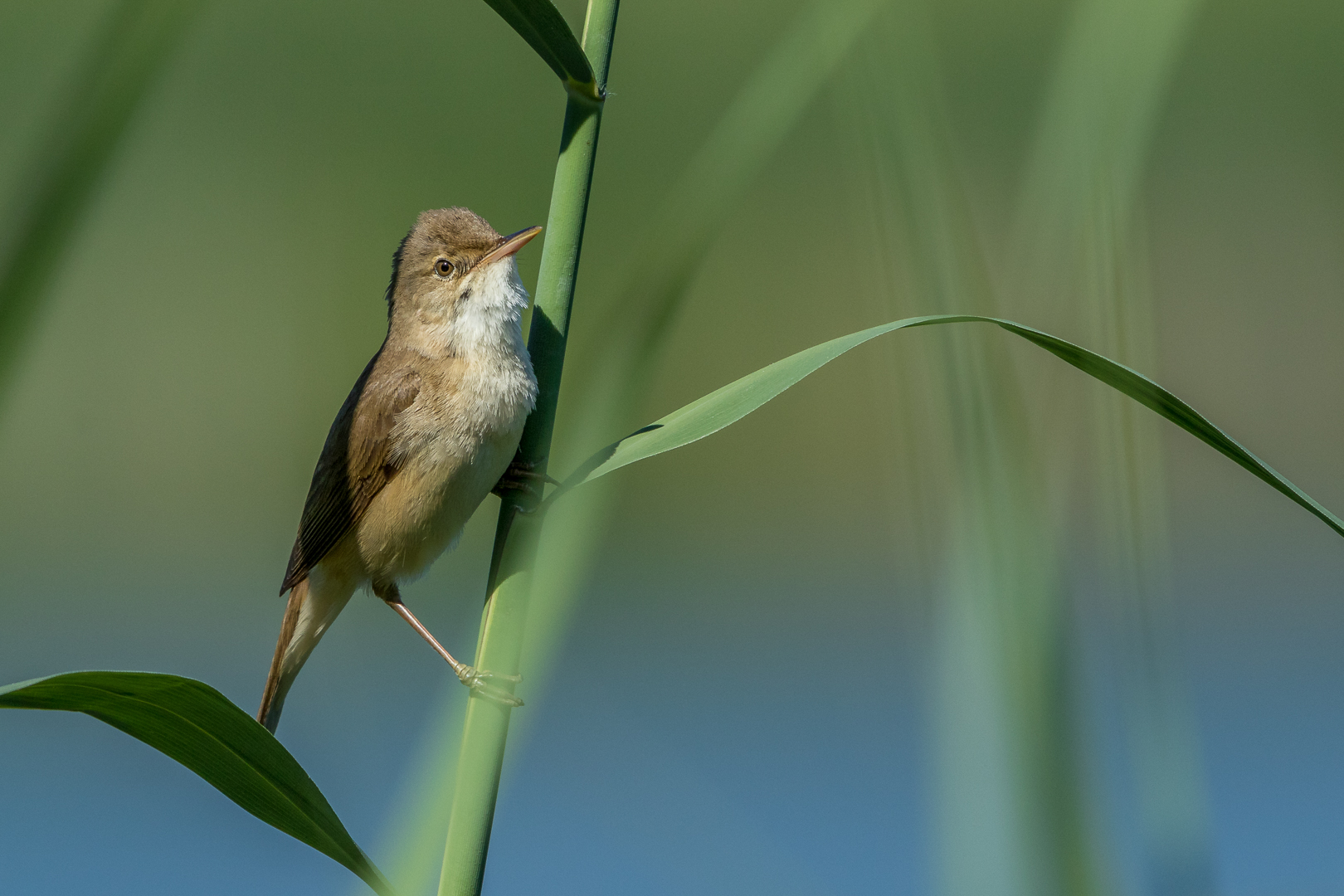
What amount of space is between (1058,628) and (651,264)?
20.9 inches

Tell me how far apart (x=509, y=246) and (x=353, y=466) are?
517 mm

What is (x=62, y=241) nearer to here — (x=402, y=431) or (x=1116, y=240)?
(x=1116, y=240)

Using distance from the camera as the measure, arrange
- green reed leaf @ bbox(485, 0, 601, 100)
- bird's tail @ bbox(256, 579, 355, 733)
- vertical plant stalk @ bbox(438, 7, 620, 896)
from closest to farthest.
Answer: vertical plant stalk @ bbox(438, 7, 620, 896), green reed leaf @ bbox(485, 0, 601, 100), bird's tail @ bbox(256, 579, 355, 733)

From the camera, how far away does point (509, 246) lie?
6.10ft

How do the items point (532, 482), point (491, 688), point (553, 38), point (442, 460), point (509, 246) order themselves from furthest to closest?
1. point (509, 246)
2. point (442, 460)
3. point (532, 482)
4. point (553, 38)
5. point (491, 688)

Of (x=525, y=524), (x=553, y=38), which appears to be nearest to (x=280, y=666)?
(x=525, y=524)

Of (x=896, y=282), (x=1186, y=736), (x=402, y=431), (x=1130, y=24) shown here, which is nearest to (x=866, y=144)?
(x=896, y=282)

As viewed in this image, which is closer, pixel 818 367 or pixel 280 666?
pixel 818 367

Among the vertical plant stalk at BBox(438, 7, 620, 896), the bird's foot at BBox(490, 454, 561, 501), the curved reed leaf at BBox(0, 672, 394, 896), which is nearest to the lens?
the curved reed leaf at BBox(0, 672, 394, 896)

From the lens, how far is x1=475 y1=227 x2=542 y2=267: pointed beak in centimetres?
184

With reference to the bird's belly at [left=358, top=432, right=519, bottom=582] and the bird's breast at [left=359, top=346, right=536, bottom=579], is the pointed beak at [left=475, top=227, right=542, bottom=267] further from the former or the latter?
the bird's belly at [left=358, top=432, right=519, bottom=582]

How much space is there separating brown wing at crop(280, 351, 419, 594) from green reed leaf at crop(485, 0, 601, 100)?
96 centimetres

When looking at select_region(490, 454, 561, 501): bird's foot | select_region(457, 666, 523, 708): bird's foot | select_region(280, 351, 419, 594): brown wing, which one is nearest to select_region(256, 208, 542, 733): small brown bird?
select_region(280, 351, 419, 594): brown wing

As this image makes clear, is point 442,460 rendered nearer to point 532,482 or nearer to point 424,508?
point 424,508
